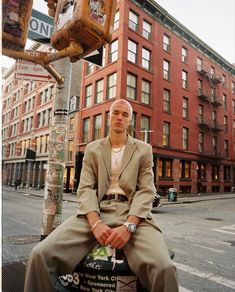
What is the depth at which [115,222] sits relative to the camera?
2.26 meters

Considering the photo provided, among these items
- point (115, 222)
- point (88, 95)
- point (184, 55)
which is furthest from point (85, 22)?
point (184, 55)

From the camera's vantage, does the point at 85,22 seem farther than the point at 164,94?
No

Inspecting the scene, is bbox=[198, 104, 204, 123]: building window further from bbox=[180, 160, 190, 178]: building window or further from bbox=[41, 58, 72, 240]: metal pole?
bbox=[41, 58, 72, 240]: metal pole

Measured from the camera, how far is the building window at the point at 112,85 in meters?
24.7

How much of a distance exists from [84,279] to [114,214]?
568 millimetres

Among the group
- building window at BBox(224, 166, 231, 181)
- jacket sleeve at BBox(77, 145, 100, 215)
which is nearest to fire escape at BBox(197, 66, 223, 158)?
building window at BBox(224, 166, 231, 181)

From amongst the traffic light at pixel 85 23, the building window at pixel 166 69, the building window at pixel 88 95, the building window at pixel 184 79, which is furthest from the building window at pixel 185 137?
the traffic light at pixel 85 23

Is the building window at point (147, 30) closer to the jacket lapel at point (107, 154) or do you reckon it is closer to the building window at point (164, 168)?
the building window at point (164, 168)

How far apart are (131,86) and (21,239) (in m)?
20.3

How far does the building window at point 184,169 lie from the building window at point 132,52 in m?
12.0

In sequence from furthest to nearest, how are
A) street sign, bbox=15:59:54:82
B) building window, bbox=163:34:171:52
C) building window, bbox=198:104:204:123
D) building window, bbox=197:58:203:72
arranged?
building window, bbox=197:58:203:72 < building window, bbox=198:104:204:123 < building window, bbox=163:34:171:52 < street sign, bbox=15:59:54:82

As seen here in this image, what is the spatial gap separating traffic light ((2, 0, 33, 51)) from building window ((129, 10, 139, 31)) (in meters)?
25.7

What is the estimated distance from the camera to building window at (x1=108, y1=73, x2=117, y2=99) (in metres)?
24.7

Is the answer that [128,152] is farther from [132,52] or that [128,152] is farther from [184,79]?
[184,79]
